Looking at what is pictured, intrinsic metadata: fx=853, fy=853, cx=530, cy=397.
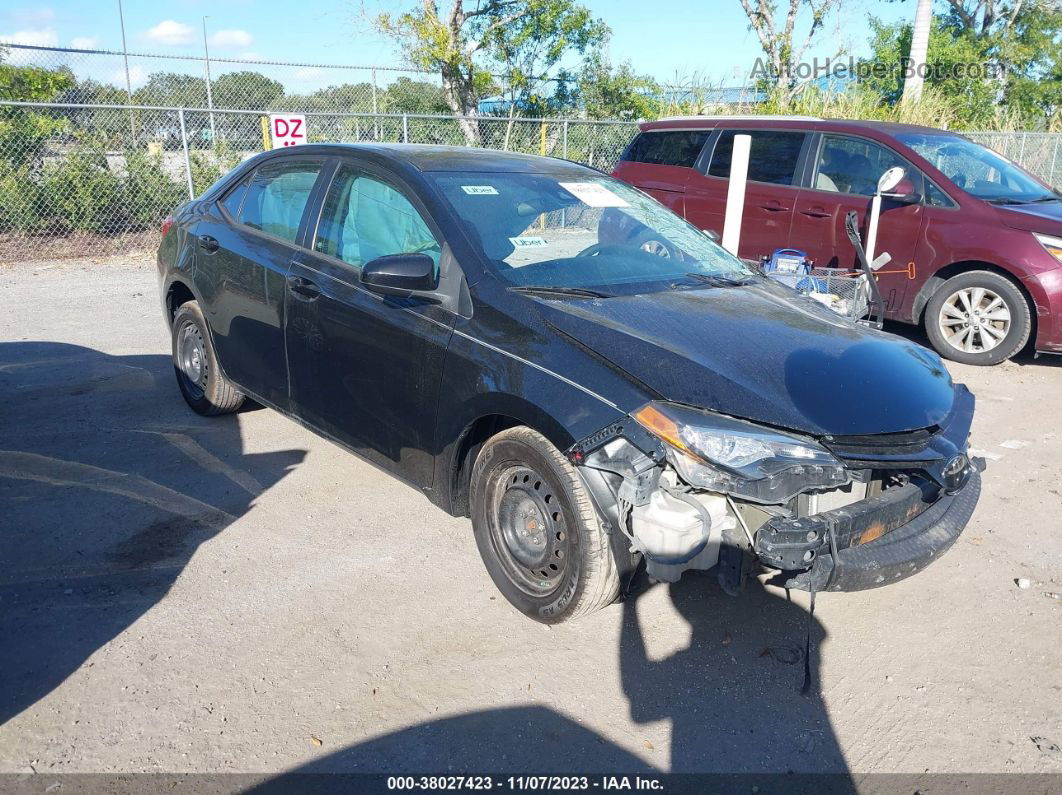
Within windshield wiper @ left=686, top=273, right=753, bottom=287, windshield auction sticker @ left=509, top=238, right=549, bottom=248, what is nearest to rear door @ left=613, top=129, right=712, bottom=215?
windshield wiper @ left=686, top=273, right=753, bottom=287

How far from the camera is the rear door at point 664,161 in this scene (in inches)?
354

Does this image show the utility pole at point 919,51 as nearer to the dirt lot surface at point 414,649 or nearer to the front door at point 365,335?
the dirt lot surface at point 414,649

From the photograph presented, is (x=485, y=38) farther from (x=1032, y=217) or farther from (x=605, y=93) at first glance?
(x=1032, y=217)

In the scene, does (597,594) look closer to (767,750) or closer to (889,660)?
(767,750)

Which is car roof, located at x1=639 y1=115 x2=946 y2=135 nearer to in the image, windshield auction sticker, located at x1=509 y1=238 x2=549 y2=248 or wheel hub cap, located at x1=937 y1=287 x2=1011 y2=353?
wheel hub cap, located at x1=937 y1=287 x2=1011 y2=353

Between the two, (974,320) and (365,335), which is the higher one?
(365,335)

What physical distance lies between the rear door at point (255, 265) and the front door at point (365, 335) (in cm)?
18

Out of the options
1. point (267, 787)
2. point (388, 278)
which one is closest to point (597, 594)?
point (267, 787)

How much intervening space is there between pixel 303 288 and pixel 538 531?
5.73 feet

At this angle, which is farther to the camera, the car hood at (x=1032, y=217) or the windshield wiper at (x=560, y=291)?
the car hood at (x=1032, y=217)

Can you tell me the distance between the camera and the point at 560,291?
3.47 metres

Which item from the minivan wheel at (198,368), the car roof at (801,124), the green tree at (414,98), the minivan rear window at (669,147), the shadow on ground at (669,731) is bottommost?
the shadow on ground at (669,731)

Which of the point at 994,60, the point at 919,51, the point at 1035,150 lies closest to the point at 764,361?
the point at 919,51

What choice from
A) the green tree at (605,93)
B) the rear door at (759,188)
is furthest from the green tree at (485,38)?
the rear door at (759,188)
